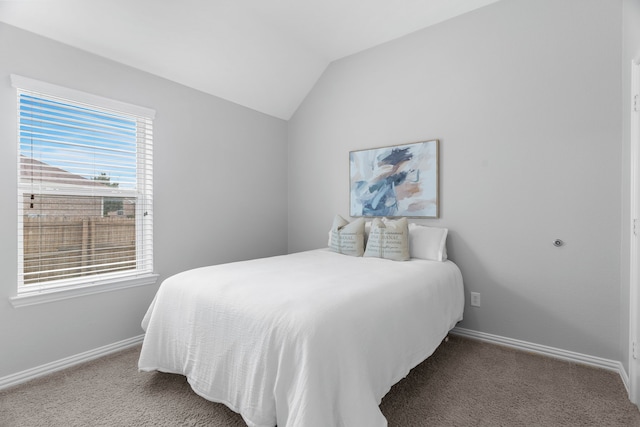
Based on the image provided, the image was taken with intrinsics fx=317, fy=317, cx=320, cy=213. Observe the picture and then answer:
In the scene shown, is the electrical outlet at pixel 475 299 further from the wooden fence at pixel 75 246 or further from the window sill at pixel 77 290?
the wooden fence at pixel 75 246

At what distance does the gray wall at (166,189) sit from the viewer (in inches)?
80.1

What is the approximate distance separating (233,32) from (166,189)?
1.50 metres

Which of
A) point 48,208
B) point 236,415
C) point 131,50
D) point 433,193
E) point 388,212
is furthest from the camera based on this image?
point 388,212

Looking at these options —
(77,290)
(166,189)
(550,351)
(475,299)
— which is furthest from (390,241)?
(77,290)

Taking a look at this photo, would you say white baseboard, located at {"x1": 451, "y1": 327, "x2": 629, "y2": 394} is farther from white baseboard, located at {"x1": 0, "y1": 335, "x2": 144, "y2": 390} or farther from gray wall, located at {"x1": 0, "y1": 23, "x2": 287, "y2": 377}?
white baseboard, located at {"x1": 0, "y1": 335, "x2": 144, "y2": 390}

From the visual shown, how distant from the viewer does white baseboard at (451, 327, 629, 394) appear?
217cm

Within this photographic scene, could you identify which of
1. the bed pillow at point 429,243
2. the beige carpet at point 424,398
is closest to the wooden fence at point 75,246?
the beige carpet at point 424,398

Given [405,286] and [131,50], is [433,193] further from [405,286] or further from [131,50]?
[131,50]

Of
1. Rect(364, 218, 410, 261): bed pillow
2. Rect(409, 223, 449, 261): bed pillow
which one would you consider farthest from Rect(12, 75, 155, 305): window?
Rect(409, 223, 449, 261): bed pillow

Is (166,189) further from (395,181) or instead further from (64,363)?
(395,181)

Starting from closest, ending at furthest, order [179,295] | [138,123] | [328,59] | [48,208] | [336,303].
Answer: [336,303], [179,295], [48,208], [138,123], [328,59]

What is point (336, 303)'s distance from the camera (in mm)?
1487

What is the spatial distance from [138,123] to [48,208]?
94 centimetres

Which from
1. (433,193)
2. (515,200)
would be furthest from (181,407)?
(515,200)
